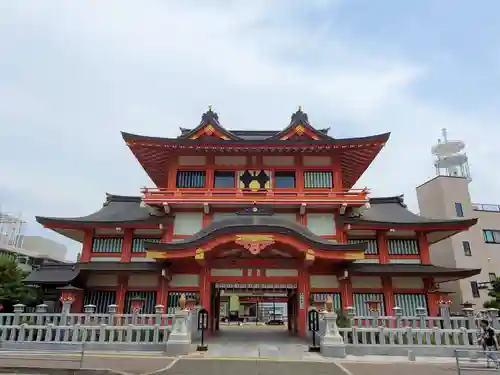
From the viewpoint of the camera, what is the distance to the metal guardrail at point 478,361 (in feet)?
35.3

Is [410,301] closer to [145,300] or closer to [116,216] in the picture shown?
[145,300]

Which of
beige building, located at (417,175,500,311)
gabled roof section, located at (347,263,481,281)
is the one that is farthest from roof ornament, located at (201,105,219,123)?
beige building, located at (417,175,500,311)

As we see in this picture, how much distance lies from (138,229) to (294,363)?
1305 centimetres

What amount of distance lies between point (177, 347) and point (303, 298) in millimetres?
8155

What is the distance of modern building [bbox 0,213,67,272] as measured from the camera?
1853 inches

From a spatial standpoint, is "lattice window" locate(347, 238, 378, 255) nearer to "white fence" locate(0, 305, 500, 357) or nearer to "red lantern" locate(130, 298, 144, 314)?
"white fence" locate(0, 305, 500, 357)

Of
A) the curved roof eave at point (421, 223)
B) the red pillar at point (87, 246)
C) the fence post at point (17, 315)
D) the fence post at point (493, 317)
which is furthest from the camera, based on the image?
the red pillar at point (87, 246)

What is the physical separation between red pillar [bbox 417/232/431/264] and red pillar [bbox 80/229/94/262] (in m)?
19.5

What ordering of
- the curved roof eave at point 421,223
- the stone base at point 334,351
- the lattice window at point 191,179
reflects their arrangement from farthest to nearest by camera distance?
the lattice window at point 191,179 < the curved roof eave at point 421,223 < the stone base at point 334,351

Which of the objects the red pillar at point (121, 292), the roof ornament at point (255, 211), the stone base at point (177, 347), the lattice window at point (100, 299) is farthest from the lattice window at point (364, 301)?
the lattice window at point (100, 299)

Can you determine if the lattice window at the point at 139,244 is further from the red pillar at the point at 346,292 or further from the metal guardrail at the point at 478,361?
the metal guardrail at the point at 478,361

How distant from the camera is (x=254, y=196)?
21.3 m

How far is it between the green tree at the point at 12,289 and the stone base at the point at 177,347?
13.1m

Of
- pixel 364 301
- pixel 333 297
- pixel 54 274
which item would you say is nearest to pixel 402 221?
pixel 364 301
